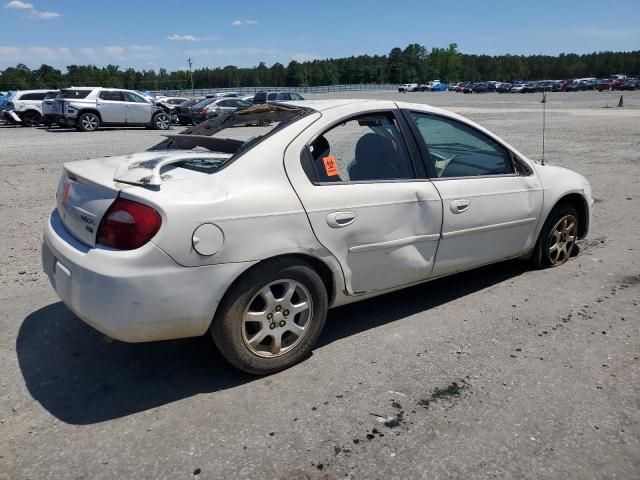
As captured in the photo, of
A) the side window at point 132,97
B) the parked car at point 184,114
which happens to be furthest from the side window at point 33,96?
the parked car at point 184,114

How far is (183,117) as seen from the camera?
2556 centimetres

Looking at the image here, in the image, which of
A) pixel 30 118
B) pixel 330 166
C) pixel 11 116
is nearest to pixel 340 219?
pixel 330 166

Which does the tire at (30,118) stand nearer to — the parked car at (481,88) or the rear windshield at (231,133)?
the rear windshield at (231,133)

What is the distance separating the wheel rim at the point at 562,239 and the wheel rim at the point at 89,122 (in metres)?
20.7

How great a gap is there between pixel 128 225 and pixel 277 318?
971 millimetres

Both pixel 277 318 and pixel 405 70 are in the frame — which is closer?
pixel 277 318

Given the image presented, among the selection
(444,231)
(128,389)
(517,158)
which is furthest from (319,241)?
(517,158)

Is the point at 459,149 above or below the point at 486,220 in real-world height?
above

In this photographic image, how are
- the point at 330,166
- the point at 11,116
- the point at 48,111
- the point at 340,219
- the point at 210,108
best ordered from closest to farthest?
the point at 340,219 < the point at 330,166 < the point at 48,111 < the point at 210,108 < the point at 11,116

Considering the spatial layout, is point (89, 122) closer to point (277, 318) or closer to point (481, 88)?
point (277, 318)

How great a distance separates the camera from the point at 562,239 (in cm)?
503

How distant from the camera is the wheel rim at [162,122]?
2332cm

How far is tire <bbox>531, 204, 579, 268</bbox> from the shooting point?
4.79 metres

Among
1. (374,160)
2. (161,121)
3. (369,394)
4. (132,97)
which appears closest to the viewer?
(369,394)
